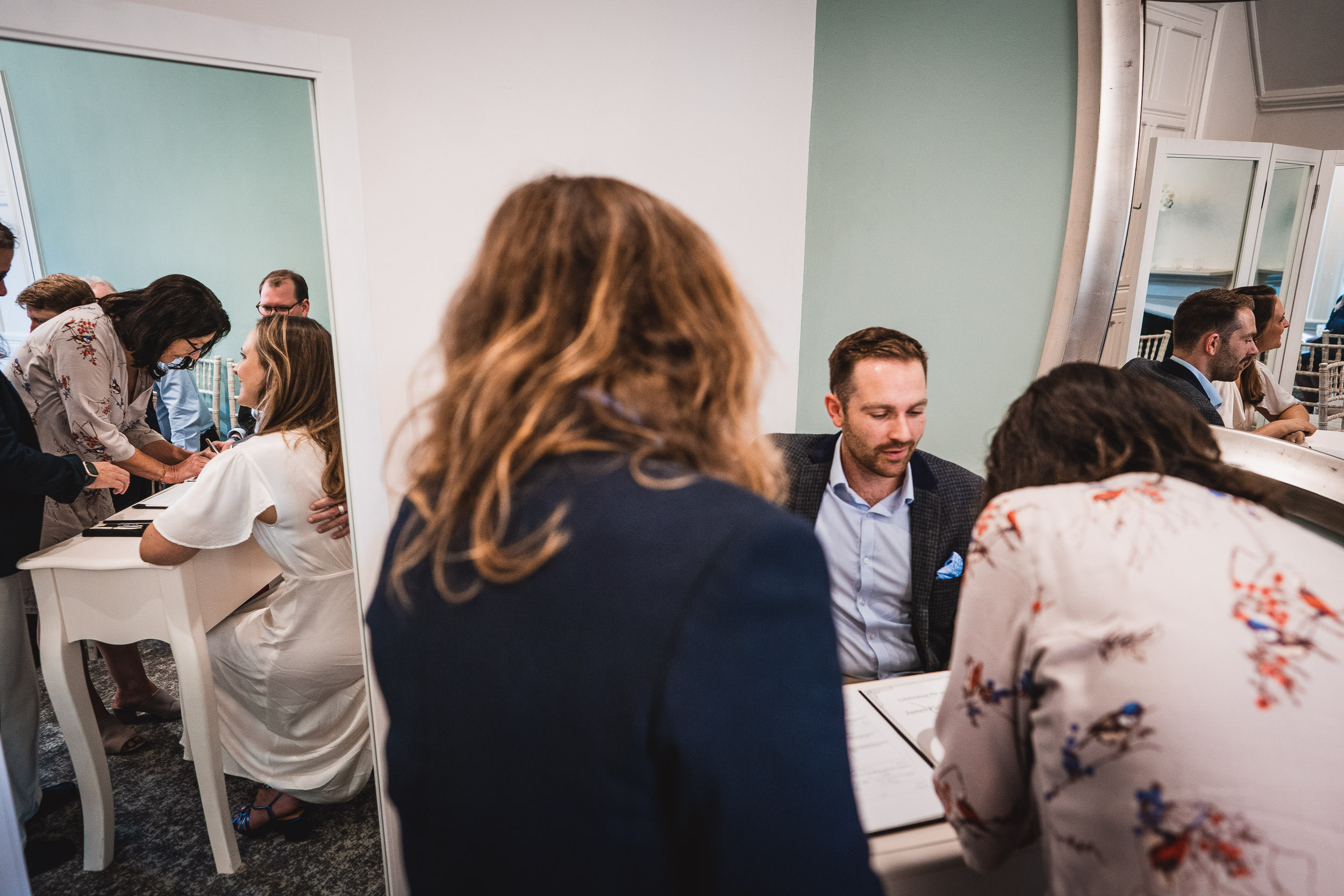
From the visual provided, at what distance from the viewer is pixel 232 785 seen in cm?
229

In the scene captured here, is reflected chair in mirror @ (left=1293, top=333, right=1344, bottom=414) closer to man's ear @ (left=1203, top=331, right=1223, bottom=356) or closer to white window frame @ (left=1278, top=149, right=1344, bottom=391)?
white window frame @ (left=1278, top=149, right=1344, bottom=391)

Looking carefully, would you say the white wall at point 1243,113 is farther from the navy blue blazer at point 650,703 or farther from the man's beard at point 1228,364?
the navy blue blazer at point 650,703

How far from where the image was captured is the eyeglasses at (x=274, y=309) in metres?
1.62

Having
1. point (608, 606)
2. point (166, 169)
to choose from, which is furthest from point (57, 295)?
point (608, 606)

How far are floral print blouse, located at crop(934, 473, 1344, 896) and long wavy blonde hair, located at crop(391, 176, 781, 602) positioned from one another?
0.42 metres

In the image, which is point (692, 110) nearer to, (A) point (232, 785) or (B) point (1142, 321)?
(B) point (1142, 321)

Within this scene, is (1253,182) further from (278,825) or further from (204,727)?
(278,825)

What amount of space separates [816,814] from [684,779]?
11 centimetres

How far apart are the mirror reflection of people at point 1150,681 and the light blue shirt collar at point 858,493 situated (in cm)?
79

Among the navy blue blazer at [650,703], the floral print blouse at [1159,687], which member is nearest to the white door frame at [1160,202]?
the floral print blouse at [1159,687]

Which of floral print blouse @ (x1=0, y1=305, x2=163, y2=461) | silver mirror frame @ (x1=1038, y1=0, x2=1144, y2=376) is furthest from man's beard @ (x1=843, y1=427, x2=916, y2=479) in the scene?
floral print blouse @ (x1=0, y1=305, x2=163, y2=461)

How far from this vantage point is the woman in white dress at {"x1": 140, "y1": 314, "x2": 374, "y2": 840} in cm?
173

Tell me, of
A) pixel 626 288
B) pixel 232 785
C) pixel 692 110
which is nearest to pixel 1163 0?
pixel 692 110

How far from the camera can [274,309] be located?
1632 millimetres
